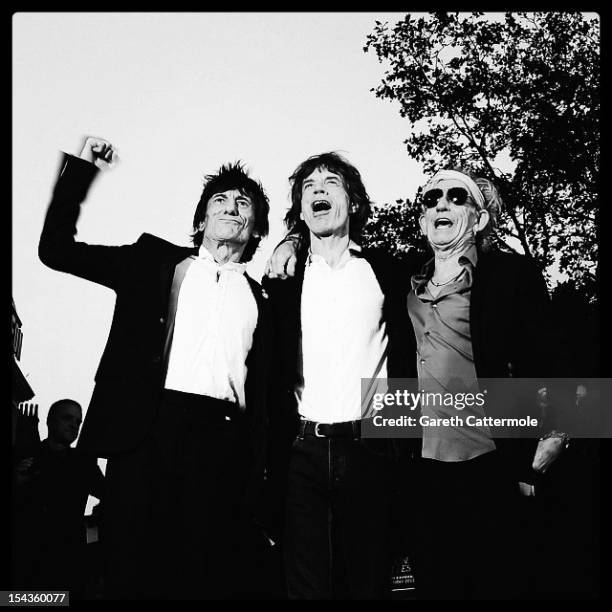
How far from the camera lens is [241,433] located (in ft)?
14.0

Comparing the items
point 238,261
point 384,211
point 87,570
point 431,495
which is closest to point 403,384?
point 431,495

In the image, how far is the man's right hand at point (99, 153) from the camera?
4.43m

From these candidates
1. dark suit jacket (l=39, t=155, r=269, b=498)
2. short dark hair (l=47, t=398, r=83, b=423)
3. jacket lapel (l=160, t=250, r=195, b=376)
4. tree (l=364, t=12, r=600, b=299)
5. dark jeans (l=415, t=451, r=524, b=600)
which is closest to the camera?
dark jeans (l=415, t=451, r=524, b=600)

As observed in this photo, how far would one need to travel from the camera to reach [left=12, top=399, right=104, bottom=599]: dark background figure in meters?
4.38

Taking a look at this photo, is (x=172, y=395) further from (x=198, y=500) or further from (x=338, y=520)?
(x=338, y=520)

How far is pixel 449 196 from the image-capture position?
462cm

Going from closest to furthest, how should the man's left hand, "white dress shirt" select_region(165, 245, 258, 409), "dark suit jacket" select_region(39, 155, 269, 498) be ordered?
the man's left hand, "dark suit jacket" select_region(39, 155, 269, 498), "white dress shirt" select_region(165, 245, 258, 409)

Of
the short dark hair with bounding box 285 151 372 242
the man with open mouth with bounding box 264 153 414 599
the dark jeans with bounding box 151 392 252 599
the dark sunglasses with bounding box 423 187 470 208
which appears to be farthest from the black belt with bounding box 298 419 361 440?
the dark sunglasses with bounding box 423 187 470 208

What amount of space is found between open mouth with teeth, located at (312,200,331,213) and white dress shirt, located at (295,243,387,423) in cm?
42

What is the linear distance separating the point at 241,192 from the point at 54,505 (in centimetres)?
226

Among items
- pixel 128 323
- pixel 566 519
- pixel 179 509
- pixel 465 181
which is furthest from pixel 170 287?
pixel 566 519

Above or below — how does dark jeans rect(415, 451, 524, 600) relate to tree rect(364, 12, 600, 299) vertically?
below

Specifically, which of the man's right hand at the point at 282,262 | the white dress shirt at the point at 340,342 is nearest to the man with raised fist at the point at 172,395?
the man's right hand at the point at 282,262

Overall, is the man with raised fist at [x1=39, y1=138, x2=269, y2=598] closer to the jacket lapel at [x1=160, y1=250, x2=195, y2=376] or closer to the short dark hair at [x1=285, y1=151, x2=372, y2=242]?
the jacket lapel at [x1=160, y1=250, x2=195, y2=376]
